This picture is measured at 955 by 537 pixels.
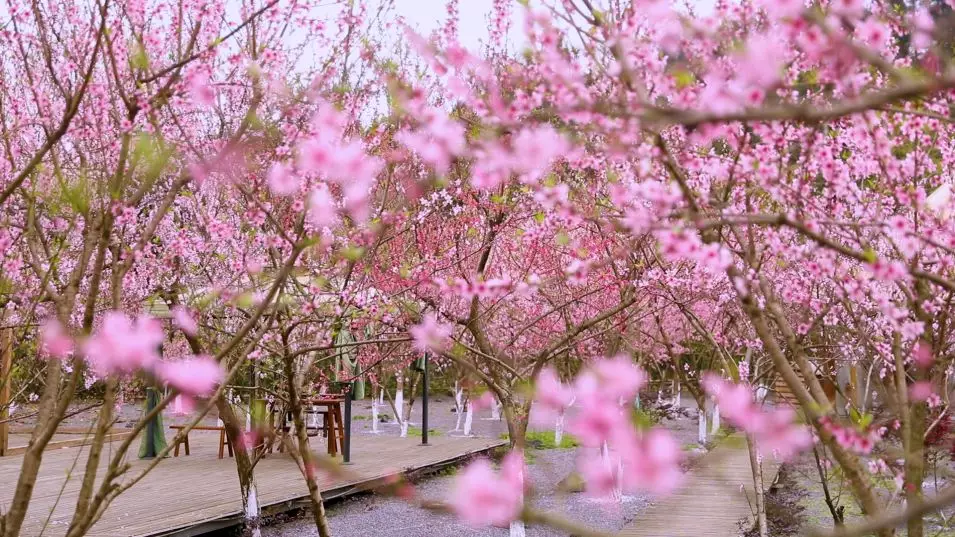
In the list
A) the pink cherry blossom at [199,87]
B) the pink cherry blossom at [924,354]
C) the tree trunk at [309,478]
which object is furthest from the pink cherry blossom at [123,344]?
the pink cherry blossom at [924,354]

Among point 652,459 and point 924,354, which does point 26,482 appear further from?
point 924,354

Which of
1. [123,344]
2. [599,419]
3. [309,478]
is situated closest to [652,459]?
[599,419]

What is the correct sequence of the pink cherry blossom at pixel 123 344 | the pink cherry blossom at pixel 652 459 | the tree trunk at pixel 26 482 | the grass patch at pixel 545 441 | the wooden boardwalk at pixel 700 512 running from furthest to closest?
1. the grass patch at pixel 545 441
2. the wooden boardwalk at pixel 700 512
3. the tree trunk at pixel 26 482
4. the pink cherry blossom at pixel 123 344
5. the pink cherry blossom at pixel 652 459

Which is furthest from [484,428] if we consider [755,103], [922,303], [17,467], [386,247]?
[755,103]

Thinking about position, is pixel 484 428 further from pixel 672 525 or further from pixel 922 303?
pixel 922 303

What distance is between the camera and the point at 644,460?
1515 millimetres

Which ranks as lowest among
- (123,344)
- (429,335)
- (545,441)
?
(545,441)

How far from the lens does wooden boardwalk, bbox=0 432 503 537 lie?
25.5 ft

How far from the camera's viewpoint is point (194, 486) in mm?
9859

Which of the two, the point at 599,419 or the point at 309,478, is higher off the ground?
the point at 599,419

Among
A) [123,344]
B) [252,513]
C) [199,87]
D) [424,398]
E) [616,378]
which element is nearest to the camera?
[616,378]

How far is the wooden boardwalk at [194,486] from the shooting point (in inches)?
307

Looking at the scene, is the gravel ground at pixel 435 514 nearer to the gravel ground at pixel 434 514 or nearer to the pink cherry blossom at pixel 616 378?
the gravel ground at pixel 434 514

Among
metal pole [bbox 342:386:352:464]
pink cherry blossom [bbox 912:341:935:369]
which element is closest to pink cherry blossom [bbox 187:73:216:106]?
pink cherry blossom [bbox 912:341:935:369]
